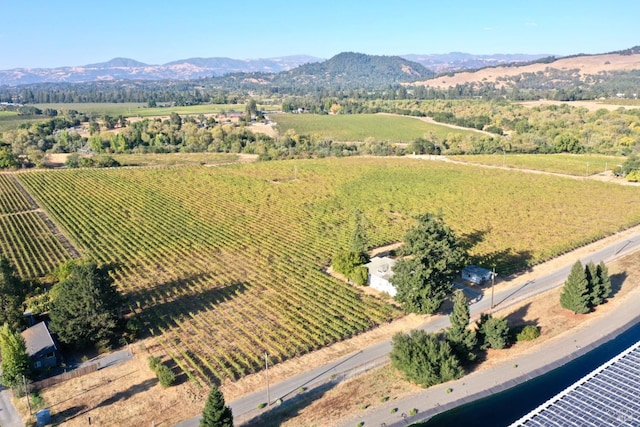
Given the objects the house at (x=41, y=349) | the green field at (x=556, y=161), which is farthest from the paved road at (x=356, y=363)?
the green field at (x=556, y=161)

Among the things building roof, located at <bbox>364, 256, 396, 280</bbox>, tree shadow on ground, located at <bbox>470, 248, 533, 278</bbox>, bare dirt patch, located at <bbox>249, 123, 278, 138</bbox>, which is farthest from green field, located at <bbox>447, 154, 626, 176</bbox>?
building roof, located at <bbox>364, 256, 396, 280</bbox>

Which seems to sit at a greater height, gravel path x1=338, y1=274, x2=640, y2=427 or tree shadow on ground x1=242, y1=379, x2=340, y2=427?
tree shadow on ground x1=242, y1=379, x2=340, y2=427

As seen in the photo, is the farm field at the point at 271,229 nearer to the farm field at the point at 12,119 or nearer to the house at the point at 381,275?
the house at the point at 381,275

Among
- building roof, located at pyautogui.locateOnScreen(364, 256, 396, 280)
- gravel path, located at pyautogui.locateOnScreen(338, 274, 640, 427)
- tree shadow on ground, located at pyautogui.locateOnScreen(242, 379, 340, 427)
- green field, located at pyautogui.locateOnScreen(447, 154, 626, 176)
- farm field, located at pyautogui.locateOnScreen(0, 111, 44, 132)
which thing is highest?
farm field, located at pyautogui.locateOnScreen(0, 111, 44, 132)

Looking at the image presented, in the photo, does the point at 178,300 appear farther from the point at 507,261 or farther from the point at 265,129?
the point at 265,129

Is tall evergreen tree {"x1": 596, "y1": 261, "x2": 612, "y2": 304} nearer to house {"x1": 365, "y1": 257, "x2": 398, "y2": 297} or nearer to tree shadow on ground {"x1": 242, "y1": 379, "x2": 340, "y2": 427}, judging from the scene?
house {"x1": 365, "y1": 257, "x2": 398, "y2": 297}

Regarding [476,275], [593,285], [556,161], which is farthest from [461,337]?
[556,161]
